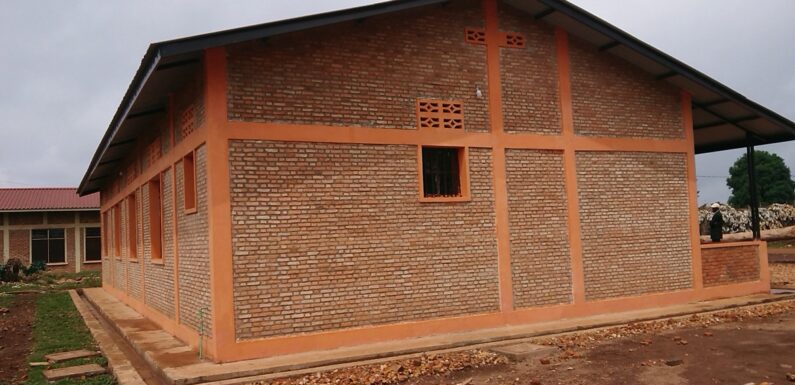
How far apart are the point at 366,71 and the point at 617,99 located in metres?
5.42

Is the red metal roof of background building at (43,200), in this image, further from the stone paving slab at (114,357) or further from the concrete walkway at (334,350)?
the concrete walkway at (334,350)

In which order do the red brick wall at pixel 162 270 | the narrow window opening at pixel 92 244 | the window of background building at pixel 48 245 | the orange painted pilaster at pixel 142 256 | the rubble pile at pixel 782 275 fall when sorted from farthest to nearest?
the narrow window opening at pixel 92 244 → the window of background building at pixel 48 245 → the rubble pile at pixel 782 275 → the orange painted pilaster at pixel 142 256 → the red brick wall at pixel 162 270

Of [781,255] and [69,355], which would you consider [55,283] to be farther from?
[781,255]

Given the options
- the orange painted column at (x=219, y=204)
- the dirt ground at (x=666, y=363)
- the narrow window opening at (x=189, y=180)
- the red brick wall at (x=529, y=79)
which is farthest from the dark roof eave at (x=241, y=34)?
the dirt ground at (x=666, y=363)

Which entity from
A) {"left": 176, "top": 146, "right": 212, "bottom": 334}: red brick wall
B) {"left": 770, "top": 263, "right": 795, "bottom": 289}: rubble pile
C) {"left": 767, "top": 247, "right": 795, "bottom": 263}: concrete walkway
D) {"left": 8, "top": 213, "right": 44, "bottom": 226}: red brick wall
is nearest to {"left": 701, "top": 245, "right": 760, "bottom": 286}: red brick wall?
{"left": 770, "top": 263, "right": 795, "bottom": 289}: rubble pile

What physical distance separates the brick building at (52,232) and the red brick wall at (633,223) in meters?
27.8

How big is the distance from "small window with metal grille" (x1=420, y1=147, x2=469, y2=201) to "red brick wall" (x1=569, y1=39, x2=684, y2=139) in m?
2.68

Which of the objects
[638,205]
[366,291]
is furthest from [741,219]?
[366,291]

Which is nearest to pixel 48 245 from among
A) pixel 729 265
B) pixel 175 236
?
pixel 175 236

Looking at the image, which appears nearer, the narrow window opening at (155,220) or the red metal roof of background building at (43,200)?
the narrow window opening at (155,220)

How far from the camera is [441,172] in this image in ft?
36.8

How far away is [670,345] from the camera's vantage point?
955cm

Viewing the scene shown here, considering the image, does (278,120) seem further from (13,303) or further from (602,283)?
(13,303)

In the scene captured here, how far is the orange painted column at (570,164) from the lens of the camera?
12.1 m
